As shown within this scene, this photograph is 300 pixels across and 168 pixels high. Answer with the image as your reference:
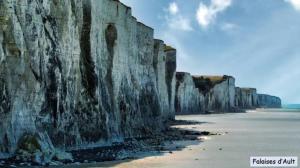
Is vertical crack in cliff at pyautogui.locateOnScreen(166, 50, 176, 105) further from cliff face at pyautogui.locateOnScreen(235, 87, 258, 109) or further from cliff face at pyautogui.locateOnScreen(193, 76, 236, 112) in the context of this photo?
cliff face at pyautogui.locateOnScreen(235, 87, 258, 109)

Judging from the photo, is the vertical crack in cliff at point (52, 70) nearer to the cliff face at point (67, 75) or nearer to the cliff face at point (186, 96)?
the cliff face at point (67, 75)

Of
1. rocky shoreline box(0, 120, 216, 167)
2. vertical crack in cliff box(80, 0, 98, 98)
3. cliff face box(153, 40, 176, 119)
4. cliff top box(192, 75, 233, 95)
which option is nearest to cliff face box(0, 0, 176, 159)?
vertical crack in cliff box(80, 0, 98, 98)

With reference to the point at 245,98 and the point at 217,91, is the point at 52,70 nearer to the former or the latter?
the point at 217,91

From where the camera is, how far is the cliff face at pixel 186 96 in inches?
3155

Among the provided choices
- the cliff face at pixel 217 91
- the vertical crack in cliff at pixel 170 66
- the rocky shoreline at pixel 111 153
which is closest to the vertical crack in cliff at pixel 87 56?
the rocky shoreline at pixel 111 153

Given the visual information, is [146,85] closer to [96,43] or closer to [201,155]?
[96,43]

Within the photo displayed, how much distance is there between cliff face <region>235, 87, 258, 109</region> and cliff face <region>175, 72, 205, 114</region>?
136ft

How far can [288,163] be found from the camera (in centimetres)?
1764

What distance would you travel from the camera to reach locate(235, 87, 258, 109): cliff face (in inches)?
5438

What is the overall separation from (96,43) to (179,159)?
8.26 metres

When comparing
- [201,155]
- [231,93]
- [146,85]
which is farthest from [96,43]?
[231,93]

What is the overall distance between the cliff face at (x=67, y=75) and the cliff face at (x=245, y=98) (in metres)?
105

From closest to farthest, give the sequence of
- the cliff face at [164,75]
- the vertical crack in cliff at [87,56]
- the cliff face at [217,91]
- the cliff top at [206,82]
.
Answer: the vertical crack in cliff at [87,56], the cliff face at [164,75], the cliff top at [206,82], the cliff face at [217,91]

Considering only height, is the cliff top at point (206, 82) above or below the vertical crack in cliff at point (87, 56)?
above
